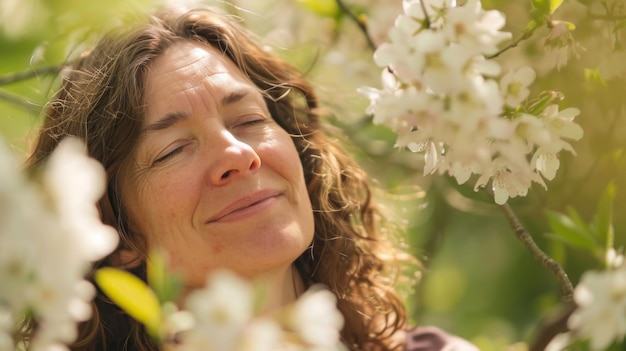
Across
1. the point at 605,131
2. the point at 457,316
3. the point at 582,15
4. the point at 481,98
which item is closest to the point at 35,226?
the point at 481,98

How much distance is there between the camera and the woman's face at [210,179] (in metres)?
1.63

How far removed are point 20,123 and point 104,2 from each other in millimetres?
1439

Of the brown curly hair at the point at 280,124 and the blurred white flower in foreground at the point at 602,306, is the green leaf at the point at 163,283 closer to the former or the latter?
the blurred white flower in foreground at the point at 602,306

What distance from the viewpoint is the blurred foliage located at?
3.96ft

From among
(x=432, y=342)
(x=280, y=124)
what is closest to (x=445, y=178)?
(x=432, y=342)

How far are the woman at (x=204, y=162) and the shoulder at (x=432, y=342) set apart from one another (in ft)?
0.05

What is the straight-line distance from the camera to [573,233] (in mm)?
1267

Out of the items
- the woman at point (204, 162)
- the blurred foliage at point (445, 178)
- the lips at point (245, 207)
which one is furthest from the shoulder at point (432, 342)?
the lips at point (245, 207)

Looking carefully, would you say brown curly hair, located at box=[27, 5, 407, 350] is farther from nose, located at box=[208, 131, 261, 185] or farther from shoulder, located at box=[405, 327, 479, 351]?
nose, located at box=[208, 131, 261, 185]

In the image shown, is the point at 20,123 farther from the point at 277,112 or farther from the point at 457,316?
the point at 457,316

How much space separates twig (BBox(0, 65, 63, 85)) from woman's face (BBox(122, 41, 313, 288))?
21 centimetres

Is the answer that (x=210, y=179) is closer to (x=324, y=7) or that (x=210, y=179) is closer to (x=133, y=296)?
(x=324, y=7)

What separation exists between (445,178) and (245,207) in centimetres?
106

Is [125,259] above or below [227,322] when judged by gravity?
below
